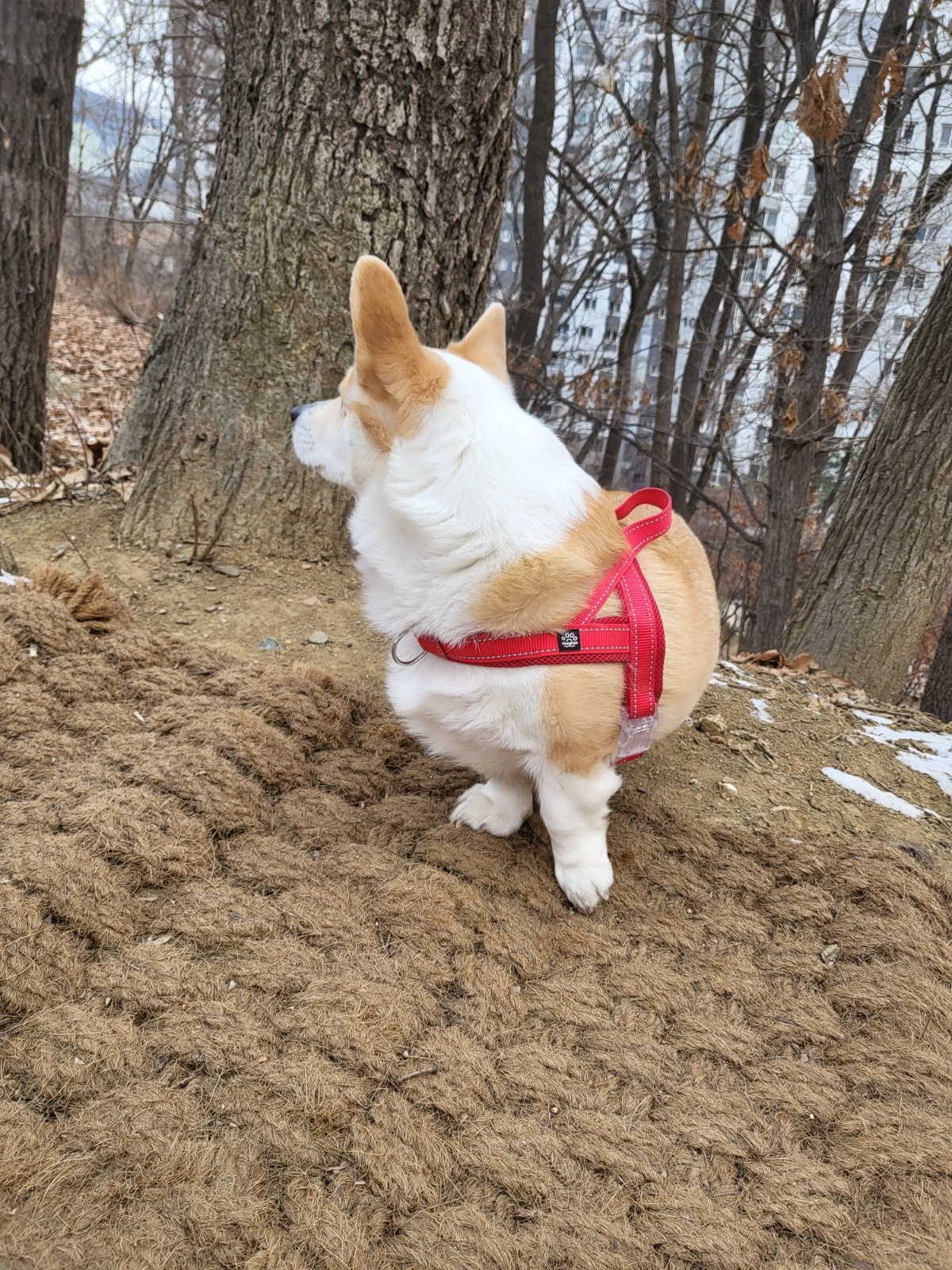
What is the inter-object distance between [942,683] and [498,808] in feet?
17.8

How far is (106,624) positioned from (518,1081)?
1991 mm

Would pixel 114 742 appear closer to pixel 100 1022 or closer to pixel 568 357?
pixel 100 1022

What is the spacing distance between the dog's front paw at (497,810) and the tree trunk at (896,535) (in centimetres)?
250

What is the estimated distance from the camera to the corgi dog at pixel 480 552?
181 cm

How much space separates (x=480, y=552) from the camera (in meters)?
1.82

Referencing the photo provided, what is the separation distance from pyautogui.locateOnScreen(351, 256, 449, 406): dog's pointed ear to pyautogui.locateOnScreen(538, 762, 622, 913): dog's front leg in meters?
0.96

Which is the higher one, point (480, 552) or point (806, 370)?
point (806, 370)

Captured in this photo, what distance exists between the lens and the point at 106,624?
8.71ft

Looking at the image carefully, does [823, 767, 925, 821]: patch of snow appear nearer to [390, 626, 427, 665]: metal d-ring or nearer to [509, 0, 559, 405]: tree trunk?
[390, 626, 427, 665]: metal d-ring

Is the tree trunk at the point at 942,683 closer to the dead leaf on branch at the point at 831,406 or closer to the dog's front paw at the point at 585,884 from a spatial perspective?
the dead leaf on branch at the point at 831,406

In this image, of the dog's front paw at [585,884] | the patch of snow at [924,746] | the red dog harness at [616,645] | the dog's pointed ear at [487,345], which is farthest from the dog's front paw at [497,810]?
the patch of snow at [924,746]

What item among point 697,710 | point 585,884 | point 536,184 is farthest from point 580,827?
point 536,184

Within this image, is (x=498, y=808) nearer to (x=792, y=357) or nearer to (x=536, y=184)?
(x=792, y=357)

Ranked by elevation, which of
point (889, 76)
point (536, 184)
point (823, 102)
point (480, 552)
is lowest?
point (480, 552)
